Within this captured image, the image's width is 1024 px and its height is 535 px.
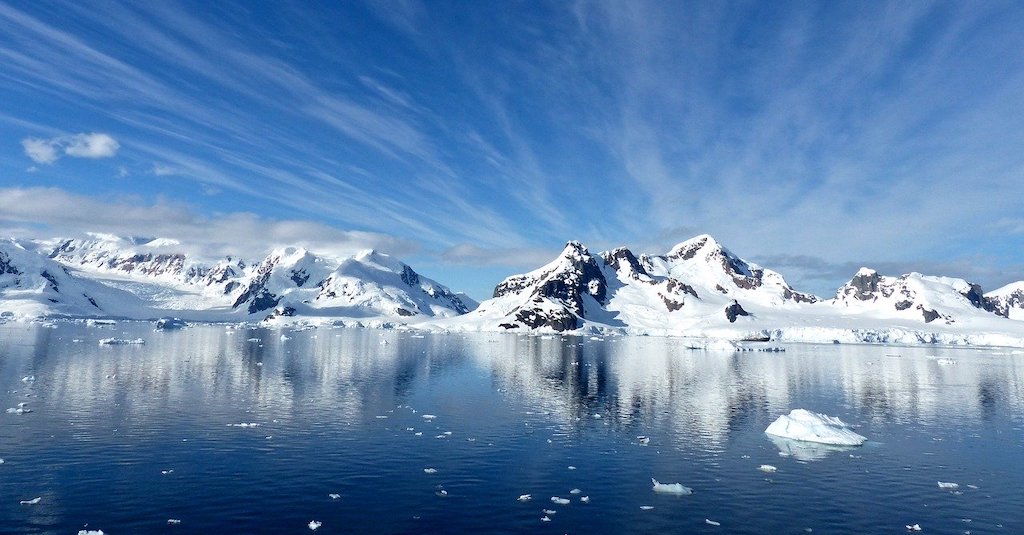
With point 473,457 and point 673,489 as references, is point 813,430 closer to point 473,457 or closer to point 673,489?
point 673,489

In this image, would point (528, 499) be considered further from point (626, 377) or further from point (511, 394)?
point (626, 377)

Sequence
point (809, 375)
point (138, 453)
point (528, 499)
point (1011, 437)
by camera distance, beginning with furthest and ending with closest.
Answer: point (809, 375), point (1011, 437), point (138, 453), point (528, 499)

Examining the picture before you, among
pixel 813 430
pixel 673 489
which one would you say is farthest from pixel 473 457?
pixel 813 430

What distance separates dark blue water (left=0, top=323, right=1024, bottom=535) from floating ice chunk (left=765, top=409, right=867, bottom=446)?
70.4 inches

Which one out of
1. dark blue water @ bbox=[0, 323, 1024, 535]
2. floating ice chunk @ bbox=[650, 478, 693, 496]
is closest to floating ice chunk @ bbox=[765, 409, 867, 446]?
dark blue water @ bbox=[0, 323, 1024, 535]

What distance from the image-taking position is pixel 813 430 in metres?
50.9

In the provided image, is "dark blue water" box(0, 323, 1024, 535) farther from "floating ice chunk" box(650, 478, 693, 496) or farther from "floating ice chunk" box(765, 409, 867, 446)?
"floating ice chunk" box(765, 409, 867, 446)

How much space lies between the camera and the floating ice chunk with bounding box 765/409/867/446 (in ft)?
165

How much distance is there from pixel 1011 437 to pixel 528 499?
50674 millimetres

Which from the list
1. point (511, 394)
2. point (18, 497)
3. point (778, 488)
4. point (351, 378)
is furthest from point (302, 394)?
point (778, 488)

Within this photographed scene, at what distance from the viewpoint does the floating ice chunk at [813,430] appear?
165ft

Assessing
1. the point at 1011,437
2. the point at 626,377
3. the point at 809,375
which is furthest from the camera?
the point at 809,375

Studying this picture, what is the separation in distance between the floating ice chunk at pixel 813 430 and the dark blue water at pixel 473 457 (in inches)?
70.4

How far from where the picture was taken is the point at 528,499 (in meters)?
33.7
